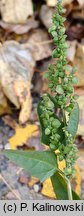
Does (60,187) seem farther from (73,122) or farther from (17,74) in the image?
(17,74)

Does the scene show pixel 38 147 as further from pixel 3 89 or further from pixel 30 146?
pixel 3 89

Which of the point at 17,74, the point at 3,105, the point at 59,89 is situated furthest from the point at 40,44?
the point at 59,89

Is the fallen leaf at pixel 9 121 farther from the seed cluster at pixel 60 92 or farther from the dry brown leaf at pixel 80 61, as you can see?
the seed cluster at pixel 60 92

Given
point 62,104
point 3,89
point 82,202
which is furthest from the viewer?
point 3,89

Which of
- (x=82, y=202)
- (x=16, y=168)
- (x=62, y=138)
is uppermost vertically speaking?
(x=62, y=138)

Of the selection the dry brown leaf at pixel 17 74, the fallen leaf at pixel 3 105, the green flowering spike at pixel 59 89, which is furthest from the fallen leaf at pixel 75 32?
the green flowering spike at pixel 59 89

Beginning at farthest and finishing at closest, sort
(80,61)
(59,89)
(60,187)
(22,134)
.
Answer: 1. (80,61)
2. (22,134)
3. (60,187)
4. (59,89)

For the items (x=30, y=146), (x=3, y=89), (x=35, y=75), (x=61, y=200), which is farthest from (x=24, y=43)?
(x=61, y=200)
